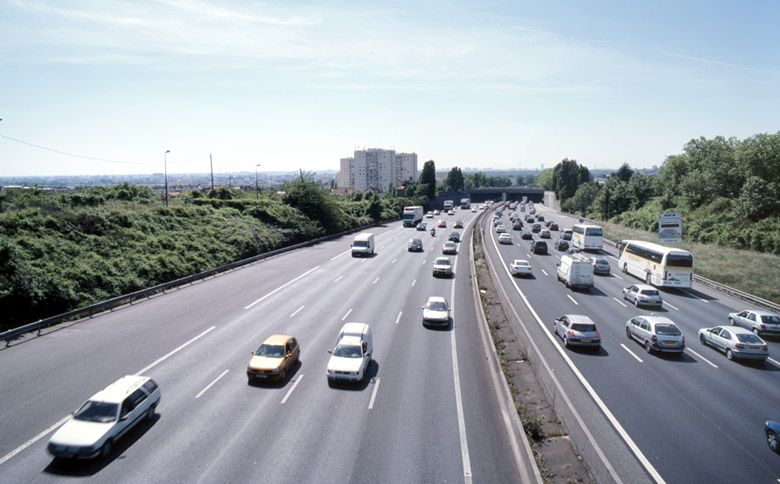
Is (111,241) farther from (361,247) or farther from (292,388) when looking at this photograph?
(292,388)

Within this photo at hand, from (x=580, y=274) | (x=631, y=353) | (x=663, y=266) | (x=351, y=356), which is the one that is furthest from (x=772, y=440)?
(x=663, y=266)

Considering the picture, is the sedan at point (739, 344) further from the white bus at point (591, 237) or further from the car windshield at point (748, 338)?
the white bus at point (591, 237)

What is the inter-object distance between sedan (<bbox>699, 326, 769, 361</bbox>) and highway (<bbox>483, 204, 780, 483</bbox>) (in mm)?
415

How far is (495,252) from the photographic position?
56.2 meters

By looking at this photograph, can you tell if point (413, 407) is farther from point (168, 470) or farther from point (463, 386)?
point (168, 470)

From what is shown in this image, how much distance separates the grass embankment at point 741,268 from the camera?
124 feet

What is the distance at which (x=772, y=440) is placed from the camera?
13.8 m

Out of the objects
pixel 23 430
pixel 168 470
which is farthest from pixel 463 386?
pixel 23 430

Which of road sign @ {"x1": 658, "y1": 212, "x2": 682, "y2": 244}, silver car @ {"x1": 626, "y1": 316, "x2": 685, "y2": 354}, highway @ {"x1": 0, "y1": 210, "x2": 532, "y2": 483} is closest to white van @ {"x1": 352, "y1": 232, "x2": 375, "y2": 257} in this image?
highway @ {"x1": 0, "y1": 210, "x2": 532, "y2": 483}

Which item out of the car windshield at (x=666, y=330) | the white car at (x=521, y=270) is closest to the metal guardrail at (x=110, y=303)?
the white car at (x=521, y=270)

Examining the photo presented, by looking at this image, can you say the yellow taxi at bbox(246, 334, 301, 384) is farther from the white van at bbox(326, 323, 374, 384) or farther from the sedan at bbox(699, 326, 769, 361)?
the sedan at bbox(699, 326, 769, 361)

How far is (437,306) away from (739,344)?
46.3ft

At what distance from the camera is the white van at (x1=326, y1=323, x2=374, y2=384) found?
57.3 feet

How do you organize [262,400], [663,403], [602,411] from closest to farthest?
1. [602,411]
2. [262,400]
3. [663,403]
